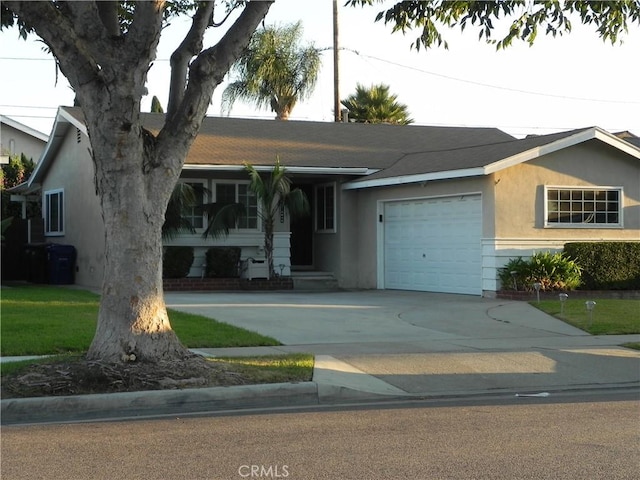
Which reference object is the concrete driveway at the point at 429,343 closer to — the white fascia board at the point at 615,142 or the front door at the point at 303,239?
the white fascia board at the point at 615,142

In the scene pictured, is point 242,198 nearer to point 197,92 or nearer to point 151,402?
point 197,92

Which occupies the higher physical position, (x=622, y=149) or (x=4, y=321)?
(x=622, y=149)

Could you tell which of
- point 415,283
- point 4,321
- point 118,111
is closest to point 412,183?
point 415,283

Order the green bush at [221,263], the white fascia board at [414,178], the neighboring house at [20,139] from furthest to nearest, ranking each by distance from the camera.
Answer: the neighboring house at [20,139], the green bush at [221,263], the white fascia board at [414,178]

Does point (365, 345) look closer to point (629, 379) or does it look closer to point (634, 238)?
point (629, 379)

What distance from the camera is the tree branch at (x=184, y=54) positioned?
9.88m

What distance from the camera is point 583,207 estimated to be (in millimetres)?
20266

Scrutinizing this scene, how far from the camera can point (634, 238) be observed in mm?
20547

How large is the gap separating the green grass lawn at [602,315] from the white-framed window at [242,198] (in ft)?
28.3

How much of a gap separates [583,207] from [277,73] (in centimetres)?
2316

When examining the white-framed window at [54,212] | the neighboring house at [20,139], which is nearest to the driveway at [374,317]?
the white-framed window at [54,212]

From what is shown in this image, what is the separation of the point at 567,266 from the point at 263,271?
7876mm

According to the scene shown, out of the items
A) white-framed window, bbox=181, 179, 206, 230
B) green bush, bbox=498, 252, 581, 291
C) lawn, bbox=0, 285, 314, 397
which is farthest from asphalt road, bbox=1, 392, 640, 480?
white-framed window, bbox=181, 179, 206, 230

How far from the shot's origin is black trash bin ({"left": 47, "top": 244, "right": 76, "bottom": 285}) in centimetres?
2409
